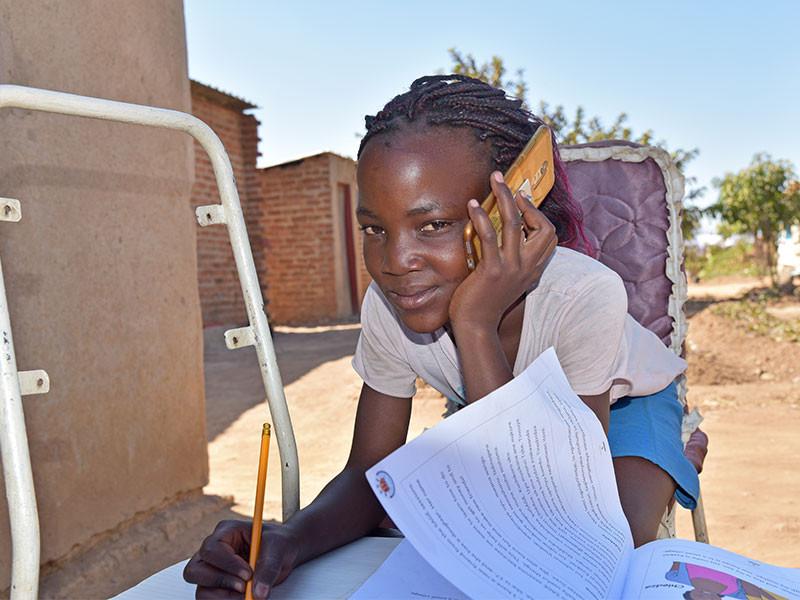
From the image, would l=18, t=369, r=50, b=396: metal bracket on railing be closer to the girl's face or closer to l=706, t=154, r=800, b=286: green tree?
the girl's face

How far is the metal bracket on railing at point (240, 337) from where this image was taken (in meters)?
1.18

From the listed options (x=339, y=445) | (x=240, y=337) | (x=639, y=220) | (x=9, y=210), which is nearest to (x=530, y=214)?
(x=240, y=337)

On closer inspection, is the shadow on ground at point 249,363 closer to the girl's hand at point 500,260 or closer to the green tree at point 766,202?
the girl's hand at point 500,260

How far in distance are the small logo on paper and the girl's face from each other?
0.47 m

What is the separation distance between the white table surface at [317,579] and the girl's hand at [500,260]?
36 centimetres

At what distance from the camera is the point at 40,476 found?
2.35 m

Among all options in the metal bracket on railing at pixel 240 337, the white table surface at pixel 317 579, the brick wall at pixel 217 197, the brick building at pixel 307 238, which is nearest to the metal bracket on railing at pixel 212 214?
the metal bracket on railing at pixel 240 337

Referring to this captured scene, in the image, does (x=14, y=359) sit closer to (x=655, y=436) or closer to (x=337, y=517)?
(x=337, y=517)

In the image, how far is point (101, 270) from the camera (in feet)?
8.59

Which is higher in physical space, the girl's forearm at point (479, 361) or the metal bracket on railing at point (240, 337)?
the metal bracket on railing at point (240, 337)

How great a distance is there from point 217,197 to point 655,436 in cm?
776

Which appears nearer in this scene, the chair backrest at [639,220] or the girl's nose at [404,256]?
the girl's nose at [404,256]

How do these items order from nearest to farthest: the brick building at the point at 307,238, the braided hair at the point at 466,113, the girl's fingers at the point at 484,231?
the girl's fingers at the point at 484,231 < the braided hair at the point at 466,113 < the brick building at the point at 307,238

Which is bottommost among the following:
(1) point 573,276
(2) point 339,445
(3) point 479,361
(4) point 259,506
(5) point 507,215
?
(2) point 339,445
